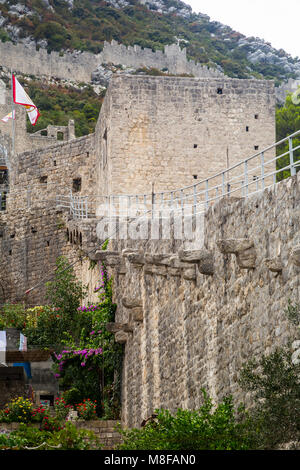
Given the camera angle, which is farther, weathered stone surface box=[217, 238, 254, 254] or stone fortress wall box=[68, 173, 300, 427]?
weathered stone surface box=[217, 238, 254, 254]

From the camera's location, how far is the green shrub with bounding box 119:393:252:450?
9539 millimetres

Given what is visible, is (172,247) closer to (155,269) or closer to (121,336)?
(155,269)

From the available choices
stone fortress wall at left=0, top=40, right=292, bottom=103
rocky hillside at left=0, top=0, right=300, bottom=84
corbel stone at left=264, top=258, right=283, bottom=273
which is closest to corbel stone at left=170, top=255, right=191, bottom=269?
corbel stone at left=264, top=258, right=283, bottom=273

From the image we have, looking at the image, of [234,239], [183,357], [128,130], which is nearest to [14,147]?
[128,130]

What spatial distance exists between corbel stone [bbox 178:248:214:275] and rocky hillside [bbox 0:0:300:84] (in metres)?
57.5

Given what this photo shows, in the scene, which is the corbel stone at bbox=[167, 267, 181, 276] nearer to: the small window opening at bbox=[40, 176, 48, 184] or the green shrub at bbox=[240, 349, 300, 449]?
the green shrub at bbox=[240, 349, 300, 449]

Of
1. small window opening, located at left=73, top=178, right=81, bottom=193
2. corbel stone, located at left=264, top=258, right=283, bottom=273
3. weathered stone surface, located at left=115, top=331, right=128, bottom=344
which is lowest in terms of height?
weathered stone surface, located at left=115, top=331, right=128, bottom=344

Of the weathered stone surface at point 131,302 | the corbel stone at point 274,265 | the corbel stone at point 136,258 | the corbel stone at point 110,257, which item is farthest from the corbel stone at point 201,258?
the corbel stone at point 110,257

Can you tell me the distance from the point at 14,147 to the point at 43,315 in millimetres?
17510

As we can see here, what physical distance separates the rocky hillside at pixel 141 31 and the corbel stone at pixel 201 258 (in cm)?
5749

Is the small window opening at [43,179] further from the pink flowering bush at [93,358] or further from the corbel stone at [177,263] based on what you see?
the corbel stone at [177,263]

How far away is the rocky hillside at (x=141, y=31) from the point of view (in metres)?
71.1

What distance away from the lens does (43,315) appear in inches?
927
